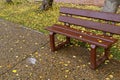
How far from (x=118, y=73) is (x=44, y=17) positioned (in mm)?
3602

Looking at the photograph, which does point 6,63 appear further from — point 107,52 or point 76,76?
point 107,52

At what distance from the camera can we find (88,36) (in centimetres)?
395

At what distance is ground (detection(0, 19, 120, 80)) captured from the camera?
3811 millimetres

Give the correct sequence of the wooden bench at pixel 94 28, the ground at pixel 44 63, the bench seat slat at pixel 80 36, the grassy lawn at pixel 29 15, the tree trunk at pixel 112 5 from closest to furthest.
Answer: the bench seat slat at pixel 80 36 < the wooden bench at pixel 94 28 < the ground at pixel 44 63 < the tree trunk at pixel 112 5 < the grassy lawn at pixel 29 15

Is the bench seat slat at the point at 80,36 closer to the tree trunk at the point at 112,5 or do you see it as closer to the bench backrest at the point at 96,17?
the bench backrest at the point at 96,17

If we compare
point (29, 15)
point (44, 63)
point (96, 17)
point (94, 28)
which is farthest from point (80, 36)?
point (29, 15)

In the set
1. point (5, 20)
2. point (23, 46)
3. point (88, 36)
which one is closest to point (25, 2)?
point (5, 20)

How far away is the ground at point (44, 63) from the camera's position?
150 inches

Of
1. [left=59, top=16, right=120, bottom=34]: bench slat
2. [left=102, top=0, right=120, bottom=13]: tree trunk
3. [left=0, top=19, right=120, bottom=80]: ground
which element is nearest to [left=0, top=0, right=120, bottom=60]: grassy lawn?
[left=0, top=19, right=120, bottom=80]: ground

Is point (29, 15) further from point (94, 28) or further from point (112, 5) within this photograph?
point (94, 28)

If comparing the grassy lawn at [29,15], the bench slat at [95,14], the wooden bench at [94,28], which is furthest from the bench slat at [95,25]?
the grassy lawn at [29,15]

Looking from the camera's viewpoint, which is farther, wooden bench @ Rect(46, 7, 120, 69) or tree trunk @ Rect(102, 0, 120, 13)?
tree trunk @ Rect(102, 0, 120, 13)

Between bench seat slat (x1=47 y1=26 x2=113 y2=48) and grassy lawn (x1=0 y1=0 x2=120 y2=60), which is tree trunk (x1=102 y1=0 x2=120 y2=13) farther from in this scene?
bench seat slat (x1=47 y1=26 x2=113 y2=48)

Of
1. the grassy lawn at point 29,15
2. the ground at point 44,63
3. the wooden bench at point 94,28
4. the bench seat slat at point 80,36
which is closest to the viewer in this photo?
the bench seat slat at point 80,36
